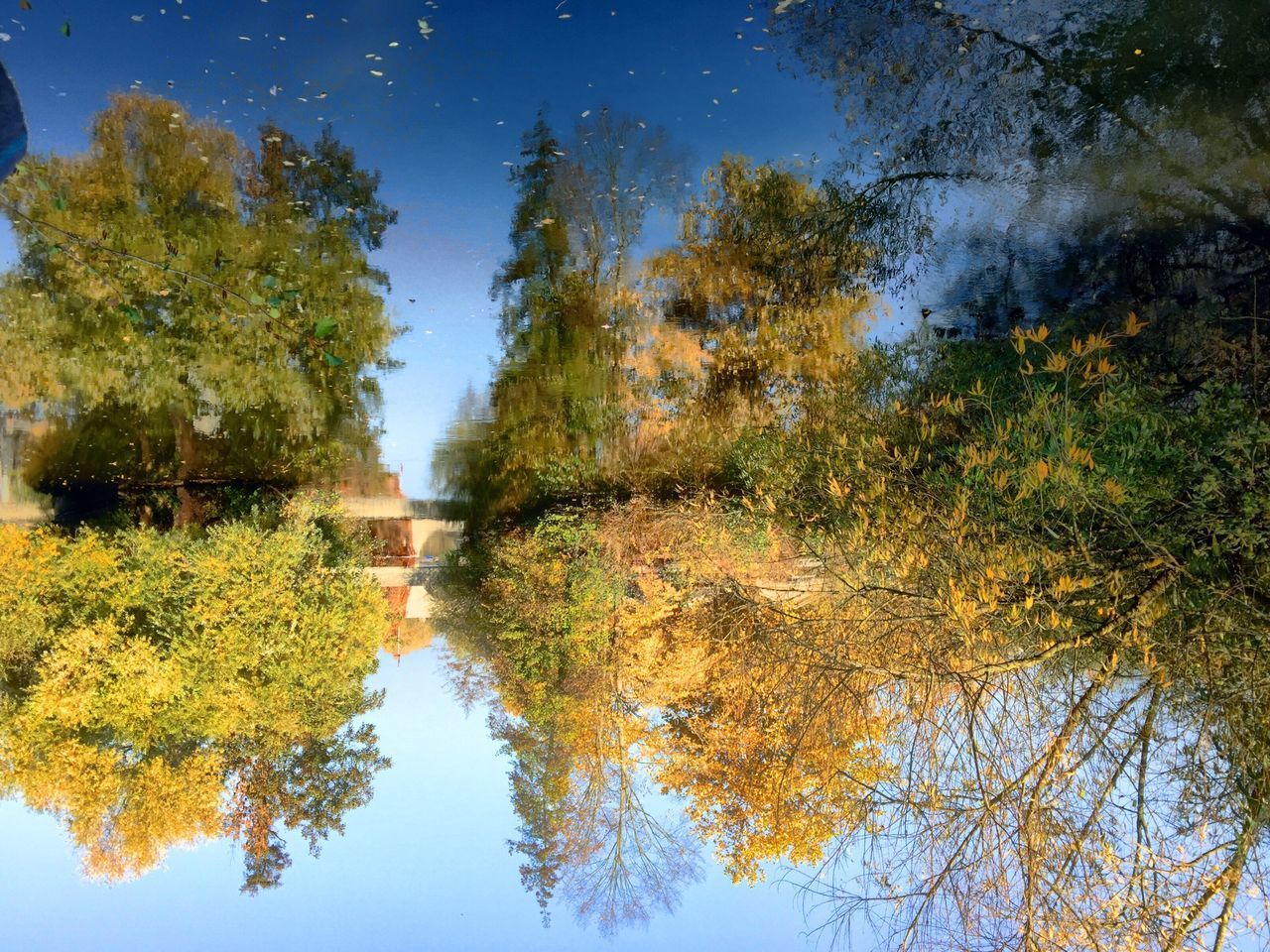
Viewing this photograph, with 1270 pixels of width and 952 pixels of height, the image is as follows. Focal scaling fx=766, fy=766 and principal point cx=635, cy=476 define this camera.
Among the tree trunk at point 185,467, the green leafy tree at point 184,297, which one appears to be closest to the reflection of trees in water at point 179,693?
the tree trunk at point 185,467

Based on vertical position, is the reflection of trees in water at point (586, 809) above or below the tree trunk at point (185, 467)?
below

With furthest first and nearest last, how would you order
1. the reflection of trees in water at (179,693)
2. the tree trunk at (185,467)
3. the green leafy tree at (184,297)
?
the tree trunk at (185,467) → the reflection of trees in water at (179,693) → the green leafy tree at (184,297)

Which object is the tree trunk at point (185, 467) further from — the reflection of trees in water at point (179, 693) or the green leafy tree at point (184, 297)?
the reflection of trees in water at point (179, 693)

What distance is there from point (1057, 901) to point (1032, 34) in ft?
16.8

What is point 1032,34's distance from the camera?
5047mm

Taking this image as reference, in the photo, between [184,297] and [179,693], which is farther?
[184,297]

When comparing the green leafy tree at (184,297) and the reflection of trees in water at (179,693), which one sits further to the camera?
the reflection of trees in water at (179,693)

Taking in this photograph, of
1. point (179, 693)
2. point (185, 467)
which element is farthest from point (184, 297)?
point (179, 693)

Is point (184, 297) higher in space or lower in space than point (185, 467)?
higher

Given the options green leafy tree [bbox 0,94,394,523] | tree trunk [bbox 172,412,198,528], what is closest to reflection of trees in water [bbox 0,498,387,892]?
tree trunk [bbox 172,412,198,528]

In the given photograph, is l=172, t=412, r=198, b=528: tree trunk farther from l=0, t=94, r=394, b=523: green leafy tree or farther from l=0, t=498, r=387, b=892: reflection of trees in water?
l=0, t=498, r=387, b=892: reflection of trees in water

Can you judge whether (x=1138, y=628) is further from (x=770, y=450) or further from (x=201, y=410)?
(x=201, y=410)

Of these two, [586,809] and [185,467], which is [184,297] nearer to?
[185,467]

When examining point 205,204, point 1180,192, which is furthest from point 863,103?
point 205,204
